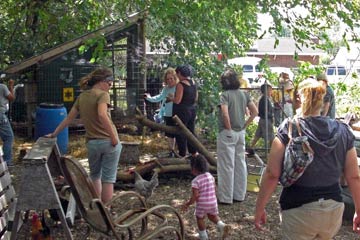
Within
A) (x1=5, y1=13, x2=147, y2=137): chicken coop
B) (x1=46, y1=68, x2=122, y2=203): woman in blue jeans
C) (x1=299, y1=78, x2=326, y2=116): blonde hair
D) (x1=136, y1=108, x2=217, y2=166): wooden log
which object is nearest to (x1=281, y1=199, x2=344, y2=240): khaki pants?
(x1=299, y1=78, x2=326, y2=116): blonde hair

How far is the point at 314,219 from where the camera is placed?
3355 millimetres

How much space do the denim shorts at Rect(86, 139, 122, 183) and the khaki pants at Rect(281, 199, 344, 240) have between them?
8.71 feet

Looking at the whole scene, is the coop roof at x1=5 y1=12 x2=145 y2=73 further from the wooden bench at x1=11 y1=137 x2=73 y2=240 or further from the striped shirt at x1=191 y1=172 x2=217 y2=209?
the wooden bench at x1=11 y1=137 x2=73 y2=240

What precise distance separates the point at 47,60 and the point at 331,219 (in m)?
10.1

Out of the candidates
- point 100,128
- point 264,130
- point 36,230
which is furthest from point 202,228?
point 264,130

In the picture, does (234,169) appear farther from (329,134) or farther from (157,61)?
(157,61)

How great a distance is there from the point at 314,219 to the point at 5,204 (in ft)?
8.67

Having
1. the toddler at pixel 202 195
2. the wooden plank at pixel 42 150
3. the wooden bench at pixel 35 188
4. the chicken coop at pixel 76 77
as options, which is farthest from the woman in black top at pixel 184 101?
→ the chicken coop at pixel 76 77

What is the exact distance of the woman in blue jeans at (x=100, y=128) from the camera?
5547mm

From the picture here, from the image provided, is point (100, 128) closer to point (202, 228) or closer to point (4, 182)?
point (4, 182)

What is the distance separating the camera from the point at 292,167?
3.26m

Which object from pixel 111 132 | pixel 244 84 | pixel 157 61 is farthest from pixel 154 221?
pixel 157 61

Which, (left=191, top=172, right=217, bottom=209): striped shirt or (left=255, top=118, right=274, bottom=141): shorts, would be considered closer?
(left=191, top=172, right=217, bottom=209): striped shirt

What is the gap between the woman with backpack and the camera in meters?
3.34
